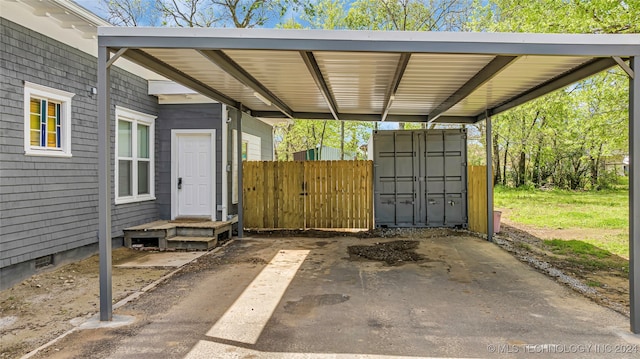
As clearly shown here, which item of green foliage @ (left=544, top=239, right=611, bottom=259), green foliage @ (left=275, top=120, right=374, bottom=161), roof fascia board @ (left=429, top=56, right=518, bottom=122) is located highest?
green foliage @ (left=275, top=120, right=374, bottom=161)

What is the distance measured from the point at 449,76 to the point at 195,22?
628 inches

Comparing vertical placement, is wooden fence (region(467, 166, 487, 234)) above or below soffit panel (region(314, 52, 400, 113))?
below

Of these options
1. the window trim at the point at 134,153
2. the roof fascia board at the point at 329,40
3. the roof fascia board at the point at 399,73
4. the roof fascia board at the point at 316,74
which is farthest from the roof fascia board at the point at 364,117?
the roof fascia board at the point at 329,40

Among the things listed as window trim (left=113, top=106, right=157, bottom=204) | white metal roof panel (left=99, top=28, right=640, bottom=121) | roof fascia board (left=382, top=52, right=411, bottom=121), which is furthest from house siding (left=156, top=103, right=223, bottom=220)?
roof fascia board (left=382, top=52, right=411, bottom=121)

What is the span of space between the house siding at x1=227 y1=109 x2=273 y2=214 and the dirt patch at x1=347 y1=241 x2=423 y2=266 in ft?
10.7

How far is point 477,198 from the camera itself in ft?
30.6

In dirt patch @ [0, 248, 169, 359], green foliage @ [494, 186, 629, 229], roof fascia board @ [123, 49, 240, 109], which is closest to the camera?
dirt patch @ [0, 248, 169, 359]

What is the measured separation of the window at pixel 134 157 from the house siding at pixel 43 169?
33 cm

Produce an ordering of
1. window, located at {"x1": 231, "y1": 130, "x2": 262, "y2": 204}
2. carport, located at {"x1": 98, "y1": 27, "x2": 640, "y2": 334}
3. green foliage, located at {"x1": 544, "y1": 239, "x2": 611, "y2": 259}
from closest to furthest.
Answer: carport, located at {"x1": 98, "y1": 27, "x2": 640, "y2": 334} < green foliage, located at {"x1": 544, "y1": 239, "x2": 611, "y2": 259} < window, located at {"x1": 231, "y1": 130, "x2": 262, "y2": 204}

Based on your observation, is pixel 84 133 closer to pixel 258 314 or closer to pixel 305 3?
pixel 258 314

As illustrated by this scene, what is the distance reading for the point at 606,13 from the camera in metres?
8.49

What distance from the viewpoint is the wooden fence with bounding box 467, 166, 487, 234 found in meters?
8.98

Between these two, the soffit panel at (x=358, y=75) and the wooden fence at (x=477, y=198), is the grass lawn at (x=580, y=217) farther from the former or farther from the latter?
the soffit panel at (x=358, y=75)

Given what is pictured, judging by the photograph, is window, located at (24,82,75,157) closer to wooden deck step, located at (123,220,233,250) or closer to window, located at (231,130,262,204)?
wooden deck step, located at (123,220,233,250)
